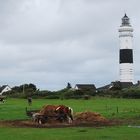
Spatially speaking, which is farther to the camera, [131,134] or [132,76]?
[132,76]

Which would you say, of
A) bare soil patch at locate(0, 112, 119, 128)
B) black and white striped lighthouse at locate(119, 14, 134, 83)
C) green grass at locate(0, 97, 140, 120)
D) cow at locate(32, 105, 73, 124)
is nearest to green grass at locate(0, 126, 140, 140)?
bare soil patch at locate(0, 112, 119, 128)

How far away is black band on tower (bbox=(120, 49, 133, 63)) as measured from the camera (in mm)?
143625

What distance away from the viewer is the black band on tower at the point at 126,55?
144 meters

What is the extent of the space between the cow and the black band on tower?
10553 cm

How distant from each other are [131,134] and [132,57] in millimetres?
118089

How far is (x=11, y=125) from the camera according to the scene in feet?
118

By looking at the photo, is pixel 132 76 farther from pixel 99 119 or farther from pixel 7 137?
pixel 7 137

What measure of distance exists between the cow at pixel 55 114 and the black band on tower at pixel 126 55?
346 feet

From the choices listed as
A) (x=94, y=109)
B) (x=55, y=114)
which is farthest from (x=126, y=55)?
(x=55, y=114)

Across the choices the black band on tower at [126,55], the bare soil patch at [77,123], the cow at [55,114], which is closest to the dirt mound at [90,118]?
the bare soil patch at [77,123]

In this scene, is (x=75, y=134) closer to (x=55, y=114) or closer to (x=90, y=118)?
(x=55, y=114)

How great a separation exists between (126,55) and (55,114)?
108 meters

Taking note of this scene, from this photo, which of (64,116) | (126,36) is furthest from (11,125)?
(126,36)

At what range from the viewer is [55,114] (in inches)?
1526
